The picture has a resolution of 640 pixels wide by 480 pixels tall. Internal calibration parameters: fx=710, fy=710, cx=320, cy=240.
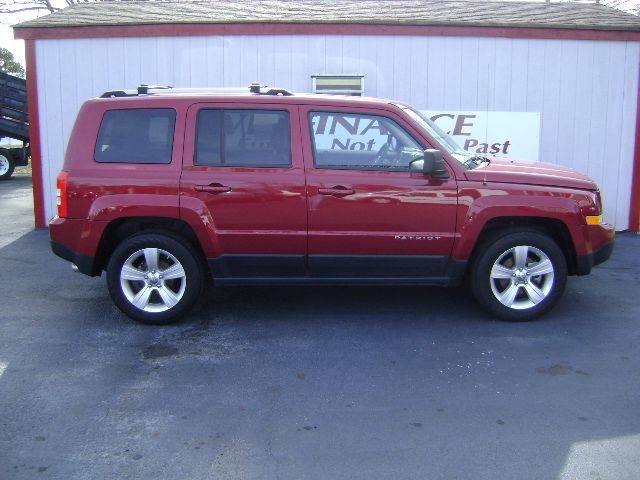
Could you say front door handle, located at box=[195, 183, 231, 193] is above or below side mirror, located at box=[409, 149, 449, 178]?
below

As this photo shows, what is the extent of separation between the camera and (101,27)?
9.98 metres

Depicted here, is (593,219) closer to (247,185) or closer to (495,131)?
(247,185)

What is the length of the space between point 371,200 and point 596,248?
1.98 m

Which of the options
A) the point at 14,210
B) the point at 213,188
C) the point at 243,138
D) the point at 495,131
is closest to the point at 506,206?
the point at 243,138

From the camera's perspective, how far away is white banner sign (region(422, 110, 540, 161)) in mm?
10008

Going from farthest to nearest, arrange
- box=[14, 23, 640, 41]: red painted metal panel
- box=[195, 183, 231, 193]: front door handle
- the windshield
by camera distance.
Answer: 1. box=[14, 23, 640, 41]: red painted metal panel
2. the windshield
3. box=[195, 183, 231, 193]: front door handle

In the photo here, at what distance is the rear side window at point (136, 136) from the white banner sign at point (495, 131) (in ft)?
16.7

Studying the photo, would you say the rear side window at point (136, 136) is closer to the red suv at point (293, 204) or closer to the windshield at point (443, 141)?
the red suv at point (293, 204)

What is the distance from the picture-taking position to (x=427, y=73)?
32.7ft

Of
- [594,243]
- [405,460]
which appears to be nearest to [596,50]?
[594,243]

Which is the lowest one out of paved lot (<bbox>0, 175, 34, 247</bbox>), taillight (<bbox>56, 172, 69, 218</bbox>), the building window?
paved lot (<bbox>0, 175, 34, 247</bbox>)

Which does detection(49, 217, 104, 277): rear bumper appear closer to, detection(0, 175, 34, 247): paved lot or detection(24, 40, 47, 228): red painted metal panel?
detection(0, 175, 34, 247): paved lot

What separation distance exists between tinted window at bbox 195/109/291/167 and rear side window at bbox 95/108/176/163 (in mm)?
282

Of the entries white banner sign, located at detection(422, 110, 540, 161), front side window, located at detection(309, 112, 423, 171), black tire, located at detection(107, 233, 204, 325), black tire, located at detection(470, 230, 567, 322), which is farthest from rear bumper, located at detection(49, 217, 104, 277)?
white banner sign, located at detection(422, 110, 540, 161)
